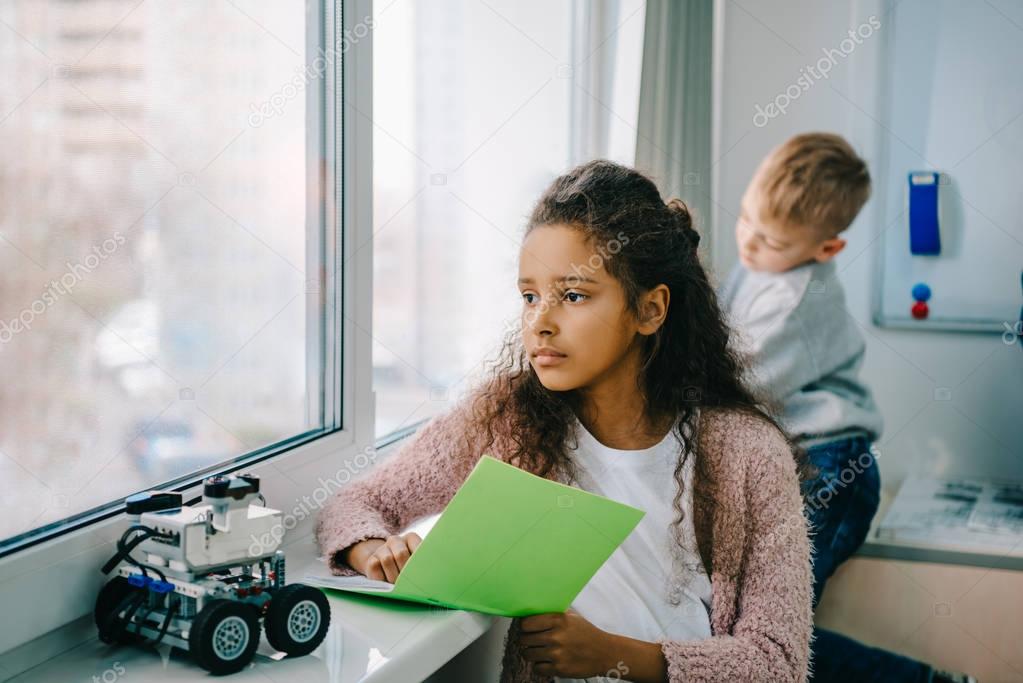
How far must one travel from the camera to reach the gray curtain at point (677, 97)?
2.12 metres

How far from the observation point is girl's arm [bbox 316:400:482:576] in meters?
1.04

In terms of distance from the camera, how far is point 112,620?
0.77 m

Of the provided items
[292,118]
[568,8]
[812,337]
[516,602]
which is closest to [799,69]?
[568,8]

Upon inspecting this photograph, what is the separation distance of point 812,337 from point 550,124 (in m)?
0.71

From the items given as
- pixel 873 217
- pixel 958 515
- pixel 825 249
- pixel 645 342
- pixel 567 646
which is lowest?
pixel 958 515

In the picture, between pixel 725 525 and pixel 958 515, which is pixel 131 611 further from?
pixel 958 515

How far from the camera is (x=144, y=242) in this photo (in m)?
0.92

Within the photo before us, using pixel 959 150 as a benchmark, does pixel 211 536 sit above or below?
below

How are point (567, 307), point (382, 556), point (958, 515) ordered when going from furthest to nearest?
1. point (958, 515)
2. point (567, 307)
3. point (382, 556)

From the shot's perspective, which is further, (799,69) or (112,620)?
(799,69)

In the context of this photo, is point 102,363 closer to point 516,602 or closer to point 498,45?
point 516,602

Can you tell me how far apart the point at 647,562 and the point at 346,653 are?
1.21 ft

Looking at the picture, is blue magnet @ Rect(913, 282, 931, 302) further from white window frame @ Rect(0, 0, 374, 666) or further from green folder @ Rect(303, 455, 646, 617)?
green folder @ Rect(303, 455, 646, 617)

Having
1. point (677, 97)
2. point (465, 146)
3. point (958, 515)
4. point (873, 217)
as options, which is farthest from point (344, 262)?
point (873, 217)
